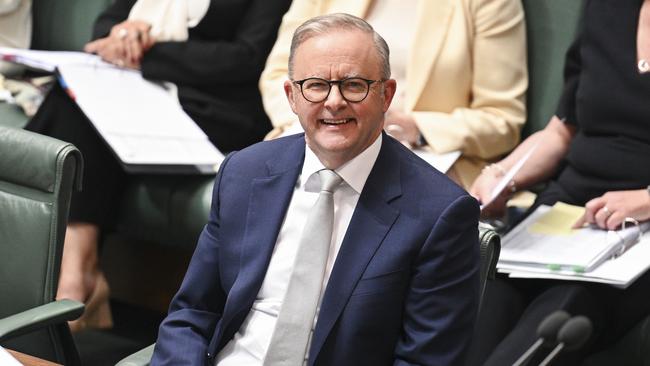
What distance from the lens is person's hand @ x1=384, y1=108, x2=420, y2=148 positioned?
301 cm

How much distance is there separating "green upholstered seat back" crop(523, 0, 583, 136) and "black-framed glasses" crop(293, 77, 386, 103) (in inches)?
59.4

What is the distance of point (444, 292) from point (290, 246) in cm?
30

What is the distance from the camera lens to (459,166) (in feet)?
10.0

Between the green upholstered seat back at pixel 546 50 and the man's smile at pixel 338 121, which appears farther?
the green upholstered seat back at pixel 546 50

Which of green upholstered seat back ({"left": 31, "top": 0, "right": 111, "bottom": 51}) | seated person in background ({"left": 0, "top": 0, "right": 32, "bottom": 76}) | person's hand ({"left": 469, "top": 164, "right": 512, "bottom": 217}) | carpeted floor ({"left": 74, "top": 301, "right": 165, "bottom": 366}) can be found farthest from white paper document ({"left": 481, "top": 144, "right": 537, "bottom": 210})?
seated person in background ({"left": 0, "top": 0, "right": 32, "bottom": 76})

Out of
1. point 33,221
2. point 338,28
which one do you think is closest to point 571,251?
point 338,28

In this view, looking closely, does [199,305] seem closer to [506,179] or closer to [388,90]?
[388,90]

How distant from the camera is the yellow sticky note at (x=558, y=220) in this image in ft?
8.79

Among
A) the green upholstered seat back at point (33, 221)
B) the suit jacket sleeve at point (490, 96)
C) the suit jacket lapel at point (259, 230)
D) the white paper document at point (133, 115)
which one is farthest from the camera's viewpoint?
the white paper document at point (133, 115)

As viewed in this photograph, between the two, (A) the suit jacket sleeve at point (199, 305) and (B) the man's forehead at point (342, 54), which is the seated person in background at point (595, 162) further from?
(B) the man's forehead at point (342, 54)

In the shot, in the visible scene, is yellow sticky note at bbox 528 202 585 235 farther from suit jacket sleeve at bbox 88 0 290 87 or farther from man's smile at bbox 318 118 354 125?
suit jacket sleeve at bbox 88 0 290 87

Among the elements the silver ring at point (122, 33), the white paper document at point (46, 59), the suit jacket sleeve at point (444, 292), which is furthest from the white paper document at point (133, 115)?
the suit jacket sleeve at point (444, 292)

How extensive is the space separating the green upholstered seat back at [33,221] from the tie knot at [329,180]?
0.63 m

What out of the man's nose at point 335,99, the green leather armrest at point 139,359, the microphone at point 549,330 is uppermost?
the man's nose at point 335,99
